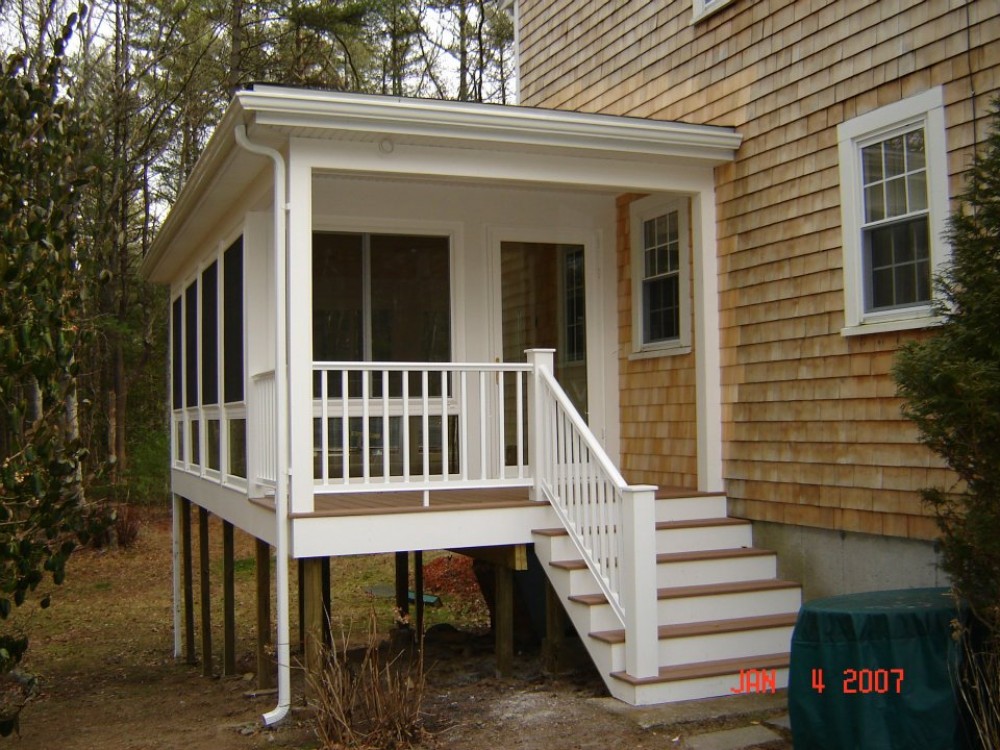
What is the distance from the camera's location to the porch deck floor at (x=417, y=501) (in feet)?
21.5

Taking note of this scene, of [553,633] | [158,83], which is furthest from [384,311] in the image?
[158,83]

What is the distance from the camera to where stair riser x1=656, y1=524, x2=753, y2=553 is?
7004 millimetres

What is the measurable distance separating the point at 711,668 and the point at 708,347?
2.46 metres

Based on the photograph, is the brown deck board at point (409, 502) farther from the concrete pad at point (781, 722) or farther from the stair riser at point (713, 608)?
the concrete pad at point (781, 722)

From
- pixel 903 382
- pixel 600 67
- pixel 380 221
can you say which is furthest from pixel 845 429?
pixel 600 67

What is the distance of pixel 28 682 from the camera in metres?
6.92

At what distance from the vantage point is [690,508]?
7.38 meters

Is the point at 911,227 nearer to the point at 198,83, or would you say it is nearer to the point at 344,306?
the point at 344,306

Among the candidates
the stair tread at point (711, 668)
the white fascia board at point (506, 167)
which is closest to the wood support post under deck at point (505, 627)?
the stair tread at point (711, 668)

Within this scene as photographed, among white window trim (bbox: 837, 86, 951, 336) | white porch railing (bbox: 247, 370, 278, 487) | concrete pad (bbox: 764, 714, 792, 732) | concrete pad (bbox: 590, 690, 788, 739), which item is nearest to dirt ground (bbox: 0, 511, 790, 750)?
concrete pad (bbox: 590, 690, 788, 739)

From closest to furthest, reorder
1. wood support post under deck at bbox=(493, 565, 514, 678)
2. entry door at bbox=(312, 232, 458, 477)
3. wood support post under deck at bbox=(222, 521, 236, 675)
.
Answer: wood support post under deck at bbox=(493, 565, 514, 678)
entry door at bbox=(312, 232, 458, 477)
wood support post under deck at bbox=(222, 521, 236, 675)

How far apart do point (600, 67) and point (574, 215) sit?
5.99 feet

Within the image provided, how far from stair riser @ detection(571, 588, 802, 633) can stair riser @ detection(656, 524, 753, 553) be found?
55 centimetres

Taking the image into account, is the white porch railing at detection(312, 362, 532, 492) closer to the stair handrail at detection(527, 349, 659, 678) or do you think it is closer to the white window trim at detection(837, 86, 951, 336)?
the stair handrail at detection(527, 349, 659, 678)
